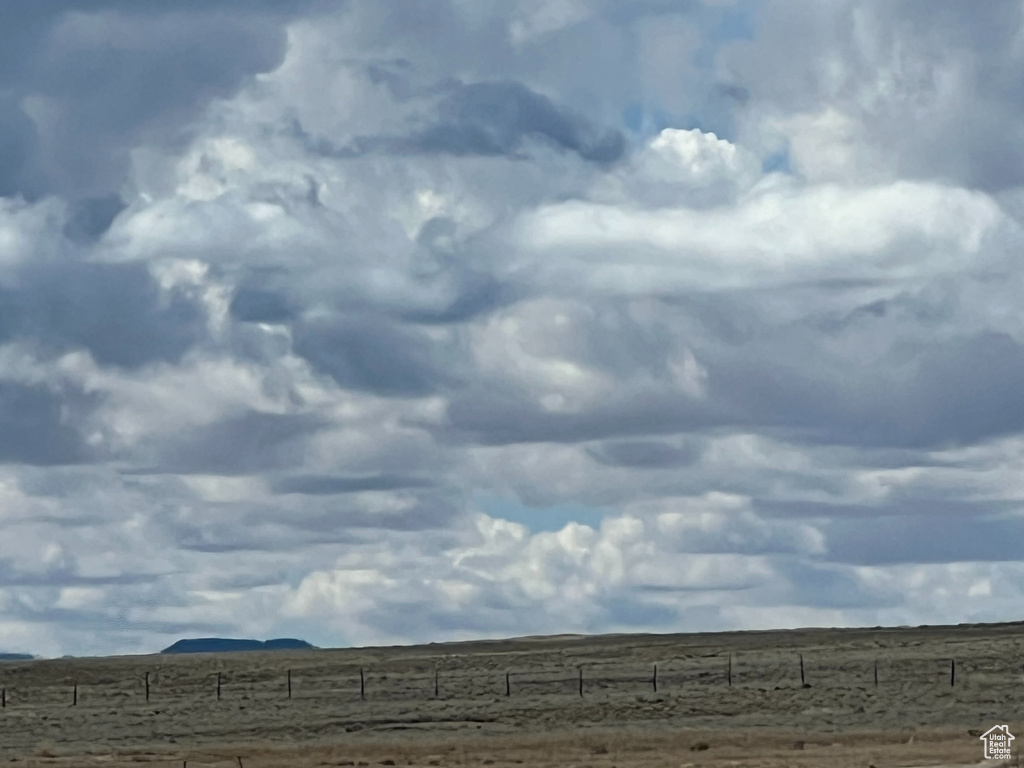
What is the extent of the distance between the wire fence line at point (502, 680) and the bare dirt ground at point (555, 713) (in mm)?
181

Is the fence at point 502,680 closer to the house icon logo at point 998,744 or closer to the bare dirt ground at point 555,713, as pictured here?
the bare dirt ground at point 555,713

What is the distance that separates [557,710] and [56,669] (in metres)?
52.6

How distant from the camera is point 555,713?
298 ft

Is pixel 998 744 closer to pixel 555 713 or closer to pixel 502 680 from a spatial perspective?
pixel 555 713

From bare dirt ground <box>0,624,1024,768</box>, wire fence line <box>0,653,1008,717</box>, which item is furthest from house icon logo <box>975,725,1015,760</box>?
wire fence line <box>0,653,1008,717</box>

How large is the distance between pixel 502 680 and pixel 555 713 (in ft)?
43.9

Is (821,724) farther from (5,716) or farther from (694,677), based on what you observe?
(5,716)

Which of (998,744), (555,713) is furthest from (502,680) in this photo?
(998,744)

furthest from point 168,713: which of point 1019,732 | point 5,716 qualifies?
point 1019,732

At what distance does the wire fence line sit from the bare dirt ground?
0.18 m

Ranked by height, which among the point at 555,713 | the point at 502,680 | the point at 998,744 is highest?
the point at 502,680

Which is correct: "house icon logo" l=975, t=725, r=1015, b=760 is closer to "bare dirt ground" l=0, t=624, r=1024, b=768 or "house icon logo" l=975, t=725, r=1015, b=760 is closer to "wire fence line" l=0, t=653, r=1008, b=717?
"bare dirt ground" l=0, t=624, r=1024, b=768

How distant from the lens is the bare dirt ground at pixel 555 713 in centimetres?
7825

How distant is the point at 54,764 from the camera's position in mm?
79375
